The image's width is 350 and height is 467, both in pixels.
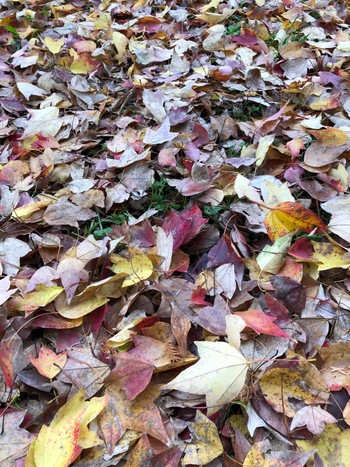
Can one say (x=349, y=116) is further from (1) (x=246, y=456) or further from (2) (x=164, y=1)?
(2) (x=164, y=1)

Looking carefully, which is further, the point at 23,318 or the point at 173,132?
the point at 173,132

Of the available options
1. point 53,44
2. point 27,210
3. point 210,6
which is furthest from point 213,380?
point 210,6

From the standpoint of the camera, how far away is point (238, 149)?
4.88 ft

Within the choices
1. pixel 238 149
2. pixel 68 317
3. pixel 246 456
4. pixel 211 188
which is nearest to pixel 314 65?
pixel 238 149

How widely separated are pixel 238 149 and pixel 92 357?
0.86m

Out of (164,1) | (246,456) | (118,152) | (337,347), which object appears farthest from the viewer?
(164,1)

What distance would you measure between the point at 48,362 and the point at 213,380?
0.36 metres

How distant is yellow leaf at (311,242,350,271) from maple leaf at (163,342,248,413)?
37 centimetres

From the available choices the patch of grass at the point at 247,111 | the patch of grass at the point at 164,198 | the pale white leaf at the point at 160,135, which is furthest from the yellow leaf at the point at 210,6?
the patch of grass at the point at 164,198

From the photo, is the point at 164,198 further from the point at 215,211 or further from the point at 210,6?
the point at 210,6

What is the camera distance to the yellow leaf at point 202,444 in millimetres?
811

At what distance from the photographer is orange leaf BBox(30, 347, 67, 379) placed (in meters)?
0.93

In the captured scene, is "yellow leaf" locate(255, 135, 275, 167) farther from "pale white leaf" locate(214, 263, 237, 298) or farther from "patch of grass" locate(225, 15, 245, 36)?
"patch of grass" locate(225, 15, 245, 36)

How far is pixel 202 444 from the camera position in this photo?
0.83 m
